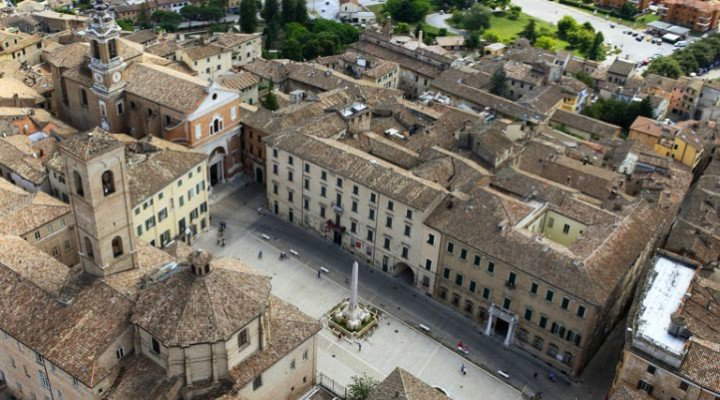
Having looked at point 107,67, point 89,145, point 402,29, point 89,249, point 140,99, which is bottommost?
point 402,29

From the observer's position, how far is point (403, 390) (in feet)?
177

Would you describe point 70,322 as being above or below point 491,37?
above

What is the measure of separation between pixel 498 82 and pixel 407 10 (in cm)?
7340

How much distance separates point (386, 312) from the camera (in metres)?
76.3

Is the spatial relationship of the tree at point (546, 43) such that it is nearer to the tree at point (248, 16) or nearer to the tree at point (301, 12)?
the tree at point (301, 12)

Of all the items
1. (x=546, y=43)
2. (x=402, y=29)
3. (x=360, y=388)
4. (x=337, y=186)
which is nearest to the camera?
(x=360, y=388)

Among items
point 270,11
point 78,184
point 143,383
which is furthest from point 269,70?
point 143,383

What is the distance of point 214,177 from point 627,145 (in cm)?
5882

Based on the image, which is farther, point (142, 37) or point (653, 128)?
point (142, 37)

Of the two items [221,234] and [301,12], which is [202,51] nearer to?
[221,234]

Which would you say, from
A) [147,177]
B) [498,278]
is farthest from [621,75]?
[147,177]

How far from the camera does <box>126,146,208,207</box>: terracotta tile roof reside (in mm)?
76750

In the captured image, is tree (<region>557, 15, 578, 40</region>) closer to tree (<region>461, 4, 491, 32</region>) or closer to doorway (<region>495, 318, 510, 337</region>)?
tree (<region>461, 4, 491, 32</region>)

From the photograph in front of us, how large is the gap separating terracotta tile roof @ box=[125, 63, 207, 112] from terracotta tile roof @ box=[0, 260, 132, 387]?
3580 centimetres
